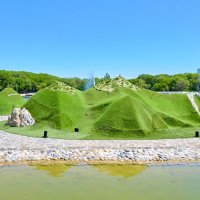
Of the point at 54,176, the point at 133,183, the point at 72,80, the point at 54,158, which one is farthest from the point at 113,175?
the point at 72,80

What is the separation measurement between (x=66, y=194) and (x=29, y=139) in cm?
1566

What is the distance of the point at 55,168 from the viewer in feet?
92.3

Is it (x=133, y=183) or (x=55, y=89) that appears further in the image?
(x=55, y=89)

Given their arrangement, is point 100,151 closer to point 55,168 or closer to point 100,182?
point 55,168

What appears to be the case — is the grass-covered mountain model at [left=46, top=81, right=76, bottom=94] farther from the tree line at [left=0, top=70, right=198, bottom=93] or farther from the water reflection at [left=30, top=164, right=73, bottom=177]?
the tree line at [left=0, top=70, right=198, bottom=93]

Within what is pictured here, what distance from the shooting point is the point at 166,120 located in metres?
45.9

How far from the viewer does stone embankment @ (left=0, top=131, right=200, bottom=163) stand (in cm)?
3028

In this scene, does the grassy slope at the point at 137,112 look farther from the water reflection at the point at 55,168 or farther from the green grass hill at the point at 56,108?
the water reflection at the point at 55,168

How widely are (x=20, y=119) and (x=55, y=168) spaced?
1773 centimetres

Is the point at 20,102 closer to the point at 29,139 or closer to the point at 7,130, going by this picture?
the point at 7,130

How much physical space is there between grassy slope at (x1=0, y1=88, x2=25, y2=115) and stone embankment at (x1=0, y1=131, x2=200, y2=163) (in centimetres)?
2996

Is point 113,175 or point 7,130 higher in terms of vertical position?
point 7,130

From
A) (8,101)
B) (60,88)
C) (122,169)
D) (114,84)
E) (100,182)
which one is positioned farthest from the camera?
(8,101)

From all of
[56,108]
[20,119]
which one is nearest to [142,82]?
[56,108]
